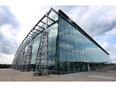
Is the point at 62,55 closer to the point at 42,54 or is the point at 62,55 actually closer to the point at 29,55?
the point at 42,54

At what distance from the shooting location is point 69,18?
22531mm

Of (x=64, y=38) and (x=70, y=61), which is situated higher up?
(x=64, y=38)

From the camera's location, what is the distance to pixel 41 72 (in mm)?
15070

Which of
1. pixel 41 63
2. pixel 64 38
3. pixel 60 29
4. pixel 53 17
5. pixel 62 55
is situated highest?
pixel 53 17

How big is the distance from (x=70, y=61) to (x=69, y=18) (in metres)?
9.44
